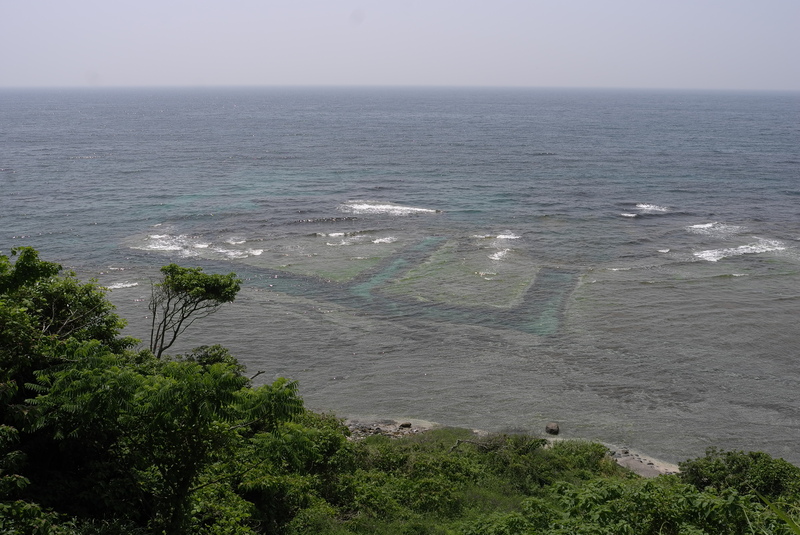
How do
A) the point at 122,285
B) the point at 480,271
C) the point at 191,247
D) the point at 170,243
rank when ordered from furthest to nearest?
the point at 170,243 < the point at 191,247 < the point at 480,271 < the point at 122,285

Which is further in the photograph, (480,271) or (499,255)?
(499,255)

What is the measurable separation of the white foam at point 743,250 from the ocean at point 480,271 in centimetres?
29

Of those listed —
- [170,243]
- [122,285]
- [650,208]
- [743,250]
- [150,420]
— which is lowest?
[122,285]

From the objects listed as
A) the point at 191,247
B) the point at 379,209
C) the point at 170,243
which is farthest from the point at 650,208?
the point at 170,243

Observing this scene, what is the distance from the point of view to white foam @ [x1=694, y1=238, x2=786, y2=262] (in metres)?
47.7

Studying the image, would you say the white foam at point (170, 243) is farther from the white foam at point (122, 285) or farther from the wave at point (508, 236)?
the wave at point (508, 236)

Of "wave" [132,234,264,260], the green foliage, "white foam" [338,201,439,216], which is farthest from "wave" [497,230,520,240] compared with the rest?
the green foliage

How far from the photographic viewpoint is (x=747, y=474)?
1964 centimetres

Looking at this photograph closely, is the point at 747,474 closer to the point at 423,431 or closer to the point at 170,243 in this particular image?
the point at 423,431

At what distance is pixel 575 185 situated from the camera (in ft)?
245

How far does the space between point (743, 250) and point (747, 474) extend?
34863 millimetres

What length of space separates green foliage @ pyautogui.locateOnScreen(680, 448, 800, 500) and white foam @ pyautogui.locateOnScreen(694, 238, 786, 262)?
29860 mm

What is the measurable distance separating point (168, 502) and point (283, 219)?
4535 centimetres

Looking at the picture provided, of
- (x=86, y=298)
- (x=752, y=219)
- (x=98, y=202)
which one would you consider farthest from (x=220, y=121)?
(x=86, y=298)
